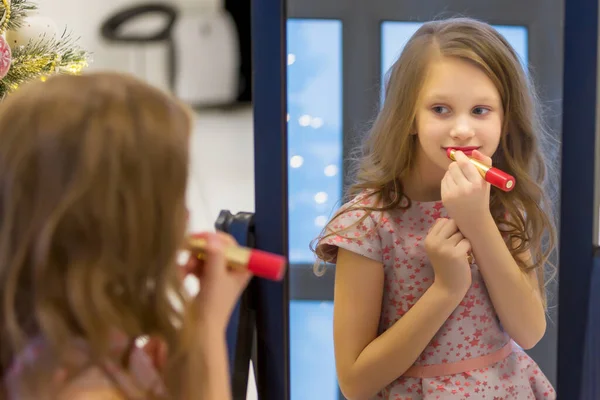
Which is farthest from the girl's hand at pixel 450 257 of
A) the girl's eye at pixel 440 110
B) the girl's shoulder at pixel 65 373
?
the girl's shoulder at pixel 65 373

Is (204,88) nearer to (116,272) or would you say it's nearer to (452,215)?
(452,215)

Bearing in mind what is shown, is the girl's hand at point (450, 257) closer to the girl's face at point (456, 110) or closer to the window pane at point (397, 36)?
the girl's face at point (456, 110)

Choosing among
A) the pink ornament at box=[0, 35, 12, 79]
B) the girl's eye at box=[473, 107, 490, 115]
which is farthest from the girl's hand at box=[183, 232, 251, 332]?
the pink ornament at box=[0, 35, 12, 79]

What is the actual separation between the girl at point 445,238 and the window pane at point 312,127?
0.12ft

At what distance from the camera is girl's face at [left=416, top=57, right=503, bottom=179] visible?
0.72 meters

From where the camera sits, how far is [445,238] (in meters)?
0.72

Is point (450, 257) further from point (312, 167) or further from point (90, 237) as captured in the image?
point (90, 237)

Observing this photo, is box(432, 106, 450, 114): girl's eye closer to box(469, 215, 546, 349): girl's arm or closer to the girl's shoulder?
box(469, 215, 546, 349): girl's arm

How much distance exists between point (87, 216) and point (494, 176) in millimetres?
394

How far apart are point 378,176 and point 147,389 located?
14.6 inches

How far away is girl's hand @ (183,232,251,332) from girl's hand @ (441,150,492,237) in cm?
26

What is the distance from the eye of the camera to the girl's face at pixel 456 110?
723 mm

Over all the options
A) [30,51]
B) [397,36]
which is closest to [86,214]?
[397,36]

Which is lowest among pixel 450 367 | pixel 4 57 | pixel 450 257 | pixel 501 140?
pixel 450 367
